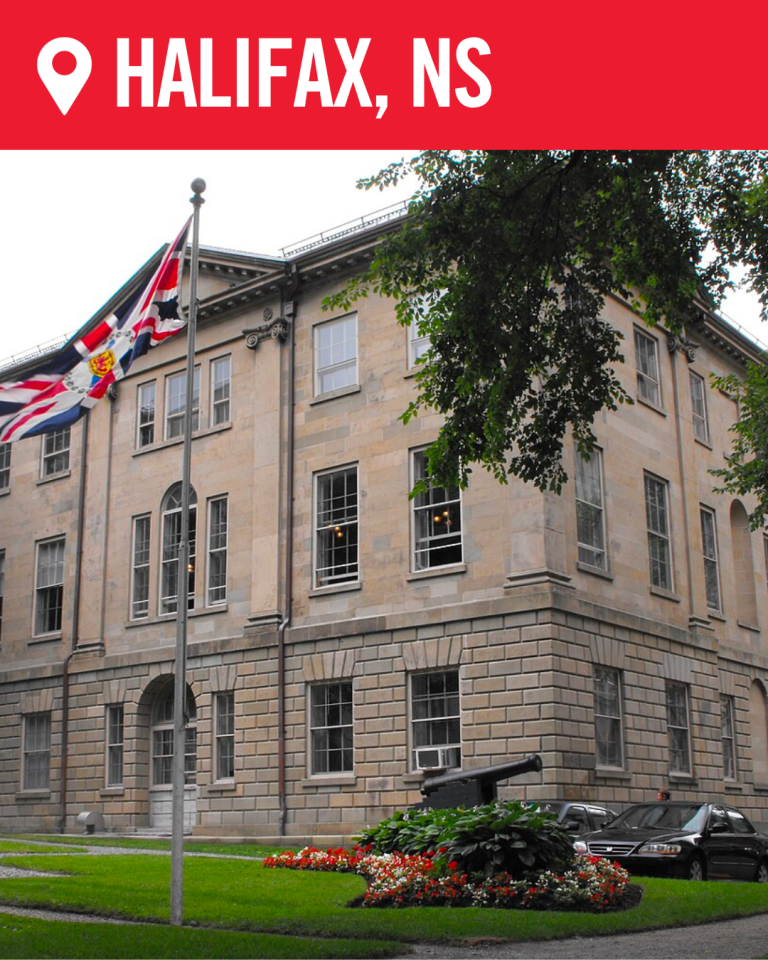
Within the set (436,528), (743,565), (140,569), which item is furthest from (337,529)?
(743,565)

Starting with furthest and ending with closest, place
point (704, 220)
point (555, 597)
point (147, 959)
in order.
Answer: point (555, 597) < point (704, 220) < point (147, 959)

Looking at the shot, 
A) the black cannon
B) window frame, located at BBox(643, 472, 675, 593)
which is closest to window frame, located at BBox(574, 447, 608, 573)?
window frame, located at BBox(643, 472, 675, 593)

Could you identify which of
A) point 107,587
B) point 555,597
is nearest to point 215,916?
point 555,597

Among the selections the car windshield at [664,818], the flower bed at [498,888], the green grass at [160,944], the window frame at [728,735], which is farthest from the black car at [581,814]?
the window frame at [728,735]

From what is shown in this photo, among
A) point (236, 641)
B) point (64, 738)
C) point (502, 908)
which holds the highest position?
point (236, 641)

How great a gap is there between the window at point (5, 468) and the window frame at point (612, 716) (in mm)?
22499

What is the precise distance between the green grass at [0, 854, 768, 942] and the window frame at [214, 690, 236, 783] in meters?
12.2

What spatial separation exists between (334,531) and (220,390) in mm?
6548

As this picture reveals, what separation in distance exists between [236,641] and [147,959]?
2163 cm

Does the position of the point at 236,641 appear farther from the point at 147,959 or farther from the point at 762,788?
the point at 147,959

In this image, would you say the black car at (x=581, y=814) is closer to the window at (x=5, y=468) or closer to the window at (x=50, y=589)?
the window at (x=50, y=589)

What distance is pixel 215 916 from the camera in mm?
13867

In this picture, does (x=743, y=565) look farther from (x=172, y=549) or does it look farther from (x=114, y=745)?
(x=114, y=745)

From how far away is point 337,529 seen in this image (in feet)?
103
